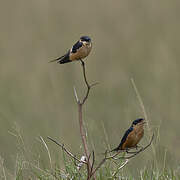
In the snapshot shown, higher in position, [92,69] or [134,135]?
[92,69]

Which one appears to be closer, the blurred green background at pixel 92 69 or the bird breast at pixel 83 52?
the bird breast at pixel 83 52

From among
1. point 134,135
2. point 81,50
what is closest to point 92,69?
point 134,135

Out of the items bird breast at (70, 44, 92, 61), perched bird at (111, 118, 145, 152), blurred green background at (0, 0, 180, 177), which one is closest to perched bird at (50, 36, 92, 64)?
bird breast at (70, 44, 92, 61)

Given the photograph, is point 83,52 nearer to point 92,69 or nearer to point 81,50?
point 81,50

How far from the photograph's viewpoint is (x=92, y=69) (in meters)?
7.48

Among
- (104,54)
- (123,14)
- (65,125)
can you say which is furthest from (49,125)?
(123,14)

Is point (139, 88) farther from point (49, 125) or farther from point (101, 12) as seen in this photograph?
point (101, 12)

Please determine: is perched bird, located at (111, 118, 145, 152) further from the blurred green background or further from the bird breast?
the blurred green background

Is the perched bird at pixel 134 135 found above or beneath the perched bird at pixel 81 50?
beneath

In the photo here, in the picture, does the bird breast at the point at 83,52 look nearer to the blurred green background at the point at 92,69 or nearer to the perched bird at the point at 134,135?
the perched bird at the point at 134,135

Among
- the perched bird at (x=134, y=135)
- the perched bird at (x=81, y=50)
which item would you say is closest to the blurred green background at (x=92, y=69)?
the perched bird at (x=134, y=135)

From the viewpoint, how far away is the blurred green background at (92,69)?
6254 millimetres

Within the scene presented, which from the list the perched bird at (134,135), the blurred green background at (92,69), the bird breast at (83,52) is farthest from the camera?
the blurred green background at (92,69)

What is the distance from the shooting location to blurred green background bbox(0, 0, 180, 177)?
6254mm
